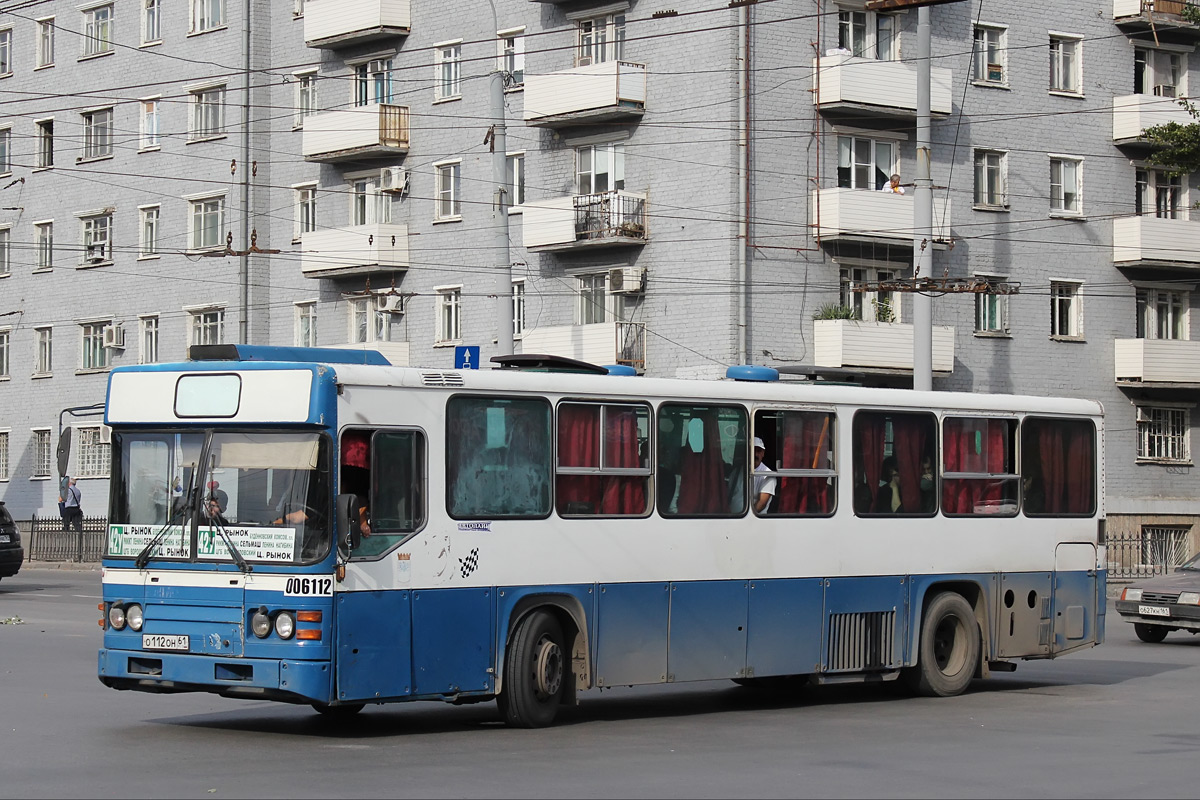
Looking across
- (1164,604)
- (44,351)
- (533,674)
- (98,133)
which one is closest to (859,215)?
(1164,604)

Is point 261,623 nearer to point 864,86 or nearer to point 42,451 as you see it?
point 864,86

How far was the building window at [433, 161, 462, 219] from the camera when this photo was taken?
47156 mm

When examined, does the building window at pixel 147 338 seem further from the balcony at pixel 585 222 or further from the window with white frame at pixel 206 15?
the balcony at pixel 585 222

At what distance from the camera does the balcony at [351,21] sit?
47625 mm

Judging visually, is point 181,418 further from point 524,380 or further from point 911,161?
point 911,161

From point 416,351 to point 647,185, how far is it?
349 inches

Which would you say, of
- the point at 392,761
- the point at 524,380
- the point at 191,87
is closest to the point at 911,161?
the point at 191,87

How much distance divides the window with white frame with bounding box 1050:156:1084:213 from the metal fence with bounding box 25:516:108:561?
24.6 meters

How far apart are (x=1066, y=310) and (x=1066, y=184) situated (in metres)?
3.04

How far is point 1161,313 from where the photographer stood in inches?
1875

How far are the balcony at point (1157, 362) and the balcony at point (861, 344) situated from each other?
7633mm

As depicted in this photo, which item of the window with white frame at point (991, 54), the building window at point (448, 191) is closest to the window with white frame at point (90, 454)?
the building window at point (448, 191)

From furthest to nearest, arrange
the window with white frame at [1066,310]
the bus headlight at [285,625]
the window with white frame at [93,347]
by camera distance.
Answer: the window with white frame at [93,347] < the window with white frame at [1066,310] < the bus headlight at [285,625]

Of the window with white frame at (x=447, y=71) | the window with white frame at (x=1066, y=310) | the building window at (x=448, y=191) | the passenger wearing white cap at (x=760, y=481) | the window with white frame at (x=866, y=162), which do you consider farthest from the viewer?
the building window at (x=448, y=191)
